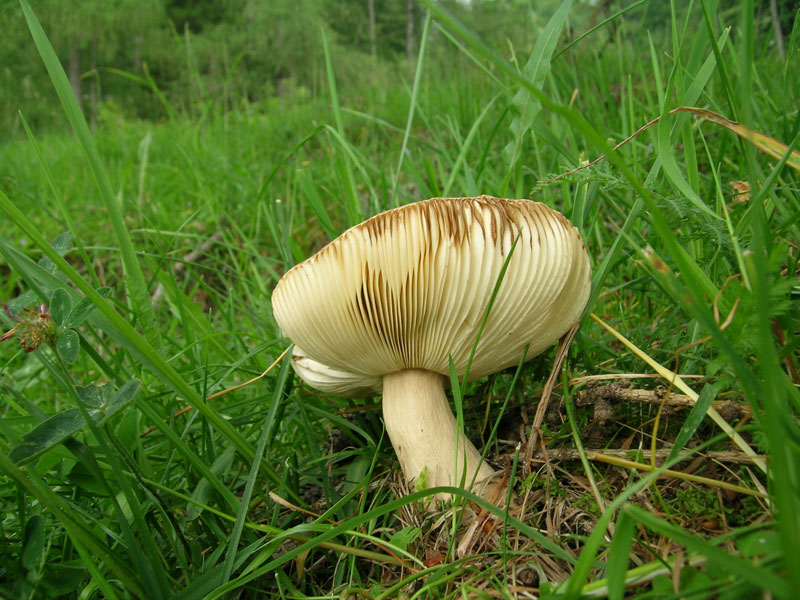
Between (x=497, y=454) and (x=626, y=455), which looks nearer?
(x=626, y=455)

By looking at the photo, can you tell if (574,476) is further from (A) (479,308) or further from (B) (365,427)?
(B) (365,427)

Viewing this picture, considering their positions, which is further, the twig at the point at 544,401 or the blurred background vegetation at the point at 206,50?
the blurred background vegetation at the point at 206,50

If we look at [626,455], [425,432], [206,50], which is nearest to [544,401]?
[626,455]

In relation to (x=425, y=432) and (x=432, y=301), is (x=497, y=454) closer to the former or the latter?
(x=425, y=432)

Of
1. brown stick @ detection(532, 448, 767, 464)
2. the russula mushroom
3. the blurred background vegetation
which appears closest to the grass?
brown stick @ detection(532, 448, 767, 464)

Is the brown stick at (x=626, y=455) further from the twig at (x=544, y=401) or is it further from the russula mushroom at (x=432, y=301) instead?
the russula mushroom at (x=432, y=301)

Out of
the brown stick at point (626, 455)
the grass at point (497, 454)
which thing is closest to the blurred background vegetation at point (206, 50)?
the grass at point (497, 454)

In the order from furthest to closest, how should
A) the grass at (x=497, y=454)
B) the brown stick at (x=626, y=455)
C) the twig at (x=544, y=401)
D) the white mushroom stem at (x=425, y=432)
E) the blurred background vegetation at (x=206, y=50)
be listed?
the blurred background vegetation at (x=206, y=50), the white mushroom stem at (x=425, y=432), the twig at (x=544, y=401), the brown stick at (x=626, y=455), the grass at (x=497, y=454)

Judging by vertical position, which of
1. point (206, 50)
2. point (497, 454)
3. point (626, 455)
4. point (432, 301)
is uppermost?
point (206, 50)
